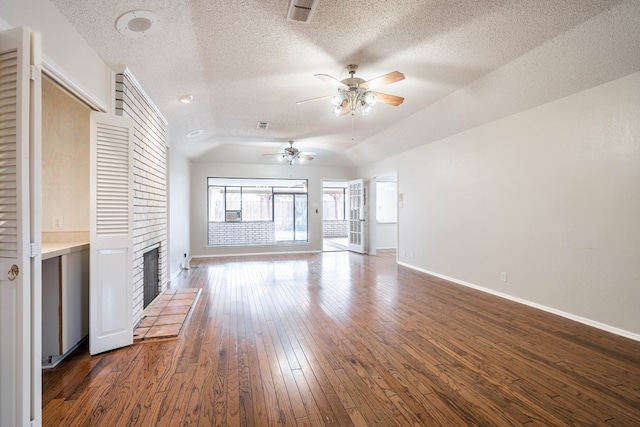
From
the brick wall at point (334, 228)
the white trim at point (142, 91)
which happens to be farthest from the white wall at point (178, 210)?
the brick wall at point (334, 228)

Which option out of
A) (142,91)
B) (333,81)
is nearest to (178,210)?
(142,91)

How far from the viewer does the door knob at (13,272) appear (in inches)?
54.0

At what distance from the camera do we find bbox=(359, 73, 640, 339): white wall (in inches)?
115

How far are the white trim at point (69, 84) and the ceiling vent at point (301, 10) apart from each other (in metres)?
1.64

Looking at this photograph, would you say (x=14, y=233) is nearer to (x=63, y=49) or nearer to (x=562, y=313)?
(x=63, y=49)

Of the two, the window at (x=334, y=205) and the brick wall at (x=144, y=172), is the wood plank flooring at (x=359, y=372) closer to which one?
the brick wall at (x=144, y=172)

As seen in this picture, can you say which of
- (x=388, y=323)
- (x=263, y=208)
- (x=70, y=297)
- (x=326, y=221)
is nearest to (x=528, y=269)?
(x=388, y=323)

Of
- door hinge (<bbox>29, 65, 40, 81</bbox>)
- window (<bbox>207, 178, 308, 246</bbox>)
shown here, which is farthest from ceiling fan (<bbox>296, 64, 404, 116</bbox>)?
window (<bbox>207, 178, 308, 246</bbox>)

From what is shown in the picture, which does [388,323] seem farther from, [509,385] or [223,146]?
[223,146]

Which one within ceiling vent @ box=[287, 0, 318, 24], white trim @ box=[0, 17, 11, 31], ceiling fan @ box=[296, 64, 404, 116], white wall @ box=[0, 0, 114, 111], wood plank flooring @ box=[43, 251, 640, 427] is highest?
ceiling vent @ box=[287, 0, 318, 24]

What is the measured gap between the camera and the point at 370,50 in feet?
9.42

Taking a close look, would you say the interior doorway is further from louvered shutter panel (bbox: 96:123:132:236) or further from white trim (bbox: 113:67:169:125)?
louvered shutter panel (bbox: 96:123:132:236)

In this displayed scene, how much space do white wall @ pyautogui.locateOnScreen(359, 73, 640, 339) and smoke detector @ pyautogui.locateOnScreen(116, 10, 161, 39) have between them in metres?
4.28

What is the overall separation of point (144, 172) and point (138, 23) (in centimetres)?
160
